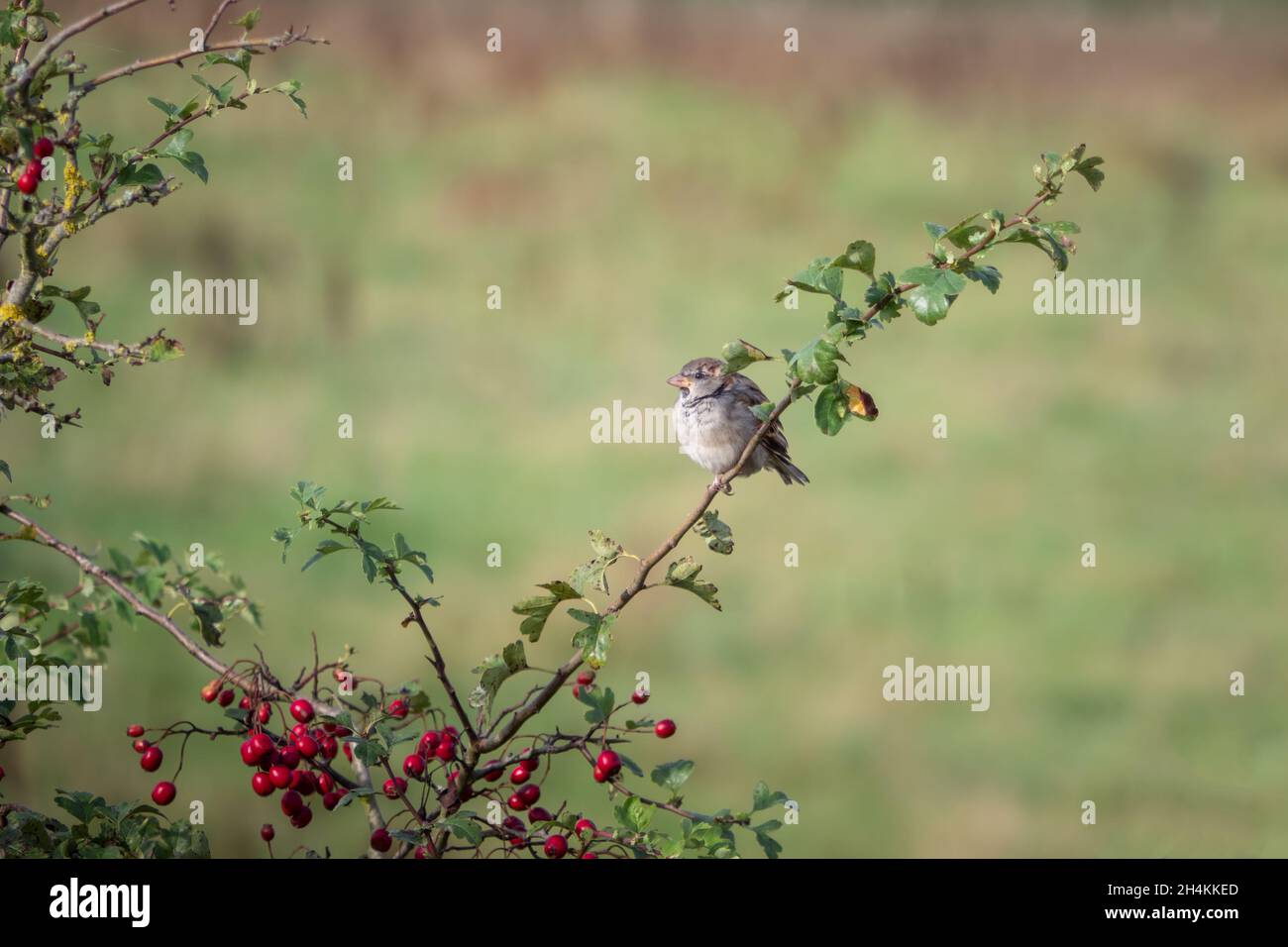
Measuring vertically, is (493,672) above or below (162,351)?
below

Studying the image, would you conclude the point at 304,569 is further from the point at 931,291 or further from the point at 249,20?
the point at 931,291

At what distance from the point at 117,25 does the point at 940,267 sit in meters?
8.46

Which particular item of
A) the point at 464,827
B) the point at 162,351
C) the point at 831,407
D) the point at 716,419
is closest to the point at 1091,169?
the point at 831,407

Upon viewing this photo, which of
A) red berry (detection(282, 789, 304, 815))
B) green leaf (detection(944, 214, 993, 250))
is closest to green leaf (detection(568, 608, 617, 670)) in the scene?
red berry (detection(282, 789, 304, 815))

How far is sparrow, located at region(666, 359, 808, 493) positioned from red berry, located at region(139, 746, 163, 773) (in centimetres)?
213

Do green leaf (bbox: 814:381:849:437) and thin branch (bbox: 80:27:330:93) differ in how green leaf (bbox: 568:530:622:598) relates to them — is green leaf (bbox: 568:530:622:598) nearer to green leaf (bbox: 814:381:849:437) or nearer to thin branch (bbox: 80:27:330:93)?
green leaf (bbox: 814:381:849:437)

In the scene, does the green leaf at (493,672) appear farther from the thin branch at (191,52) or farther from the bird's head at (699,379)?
the bird's head at (699,379)

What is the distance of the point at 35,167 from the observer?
228 centimetres

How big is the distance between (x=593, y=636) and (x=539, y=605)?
0.19 metres

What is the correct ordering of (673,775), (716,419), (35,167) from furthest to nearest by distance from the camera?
(716,419), (673,775), (35,167)

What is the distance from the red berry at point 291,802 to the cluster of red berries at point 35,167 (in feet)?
3.76

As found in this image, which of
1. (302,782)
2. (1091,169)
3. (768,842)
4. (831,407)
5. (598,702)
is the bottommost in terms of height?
(768,842)

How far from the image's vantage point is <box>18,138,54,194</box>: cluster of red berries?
2.26 metres
